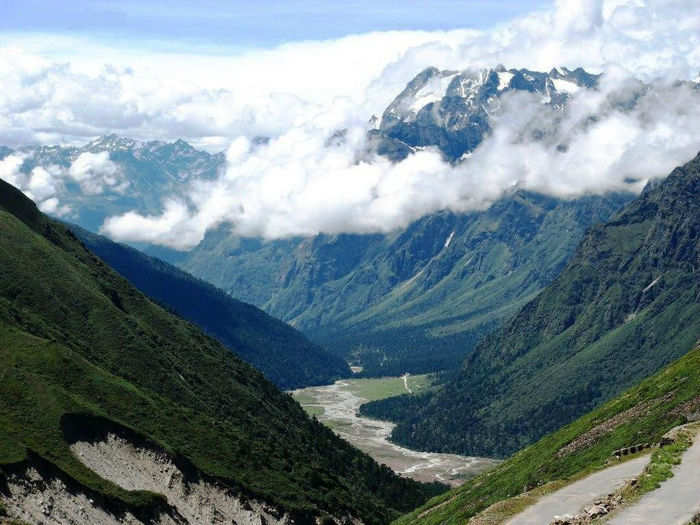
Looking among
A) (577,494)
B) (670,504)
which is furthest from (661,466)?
(670,504)

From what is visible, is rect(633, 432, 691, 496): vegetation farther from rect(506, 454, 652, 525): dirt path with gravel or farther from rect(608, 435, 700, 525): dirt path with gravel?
rect(506, 454, 652, 525): dirt path with gravel

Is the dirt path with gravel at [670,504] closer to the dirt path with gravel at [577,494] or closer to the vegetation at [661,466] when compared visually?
the vegetation at [661,466]

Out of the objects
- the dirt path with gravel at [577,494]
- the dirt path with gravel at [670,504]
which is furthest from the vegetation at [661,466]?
the dirt path with gravel at [577,494]

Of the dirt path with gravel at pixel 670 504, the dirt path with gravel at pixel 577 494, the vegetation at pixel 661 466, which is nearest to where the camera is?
the dirt path with gravel at pixel 670 504

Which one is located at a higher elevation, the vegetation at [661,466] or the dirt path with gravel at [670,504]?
the vegetation at [661,466]

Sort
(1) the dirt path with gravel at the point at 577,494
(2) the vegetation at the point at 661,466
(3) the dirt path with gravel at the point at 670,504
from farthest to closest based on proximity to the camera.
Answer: (1) the dirt path with gravel at the point at 577,494
(2) the vegetation at the point at 661,466
(3) the dirt path with gravel at the point at 670,504

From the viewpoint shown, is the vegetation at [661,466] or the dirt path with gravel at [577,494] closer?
the vegetation at [661,466]

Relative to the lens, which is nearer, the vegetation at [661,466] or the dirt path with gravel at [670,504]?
the dirt path with gravel at [670,504]

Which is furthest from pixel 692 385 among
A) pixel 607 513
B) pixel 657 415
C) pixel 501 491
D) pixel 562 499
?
pixel 607 513

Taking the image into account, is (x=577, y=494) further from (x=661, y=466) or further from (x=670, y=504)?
(x=670, y=504)

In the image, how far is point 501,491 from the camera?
196m

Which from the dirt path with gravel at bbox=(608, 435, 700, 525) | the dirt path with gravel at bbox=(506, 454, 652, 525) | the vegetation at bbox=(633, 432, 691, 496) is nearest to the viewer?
the dirt path with gravel at bbox=(608, 435, 700, 525)

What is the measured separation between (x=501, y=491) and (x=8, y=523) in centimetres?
10274

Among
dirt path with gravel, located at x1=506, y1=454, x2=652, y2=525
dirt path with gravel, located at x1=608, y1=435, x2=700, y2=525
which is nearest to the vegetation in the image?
dirt path with gravel, located at x1=608, y1=435, x2=700, y2=525
